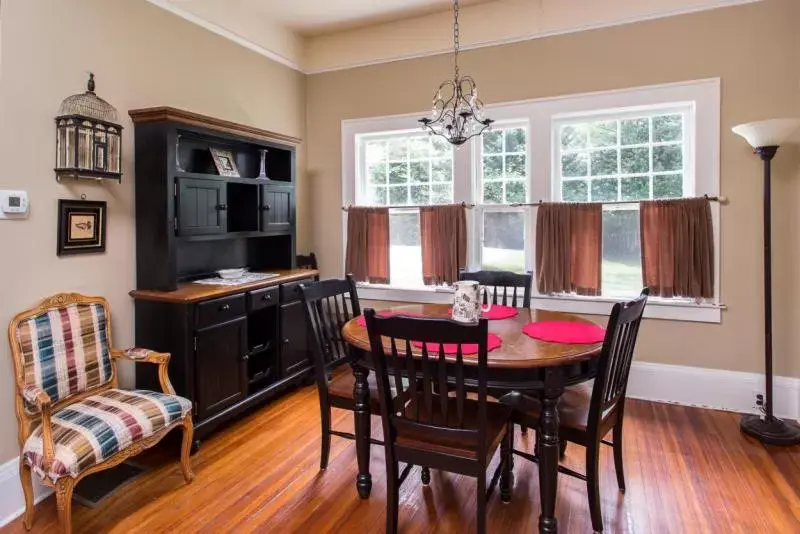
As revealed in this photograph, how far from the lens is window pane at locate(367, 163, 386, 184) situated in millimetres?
4430

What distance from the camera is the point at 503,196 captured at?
3963 millimetres

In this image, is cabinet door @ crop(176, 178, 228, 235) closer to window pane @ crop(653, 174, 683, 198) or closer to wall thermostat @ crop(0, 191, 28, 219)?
wall thermostat @ crop(0, 191, 28, 219)

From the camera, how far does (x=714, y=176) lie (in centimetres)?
331

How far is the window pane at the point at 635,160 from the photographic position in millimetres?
3555

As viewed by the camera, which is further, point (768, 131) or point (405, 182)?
point (405, 182)

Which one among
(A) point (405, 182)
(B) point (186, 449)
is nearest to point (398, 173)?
(A) point (405, 182)

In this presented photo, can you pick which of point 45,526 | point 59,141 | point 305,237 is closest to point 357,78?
point 305,237

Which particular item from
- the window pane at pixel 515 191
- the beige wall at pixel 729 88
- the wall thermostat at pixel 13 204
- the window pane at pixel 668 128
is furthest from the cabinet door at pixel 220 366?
the window pane at pixel 668 128

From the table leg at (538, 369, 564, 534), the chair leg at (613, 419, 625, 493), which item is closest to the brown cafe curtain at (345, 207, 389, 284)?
the chair leg at (613, 419, 625, 493)

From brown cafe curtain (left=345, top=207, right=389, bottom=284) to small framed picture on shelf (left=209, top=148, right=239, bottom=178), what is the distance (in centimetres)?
115

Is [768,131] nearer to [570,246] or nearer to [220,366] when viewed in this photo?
[570,246]

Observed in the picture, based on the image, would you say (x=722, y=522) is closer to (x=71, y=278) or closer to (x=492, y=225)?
(x=492, y=225)

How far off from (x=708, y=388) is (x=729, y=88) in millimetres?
1998

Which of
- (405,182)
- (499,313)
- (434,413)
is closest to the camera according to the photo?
(434,413)
